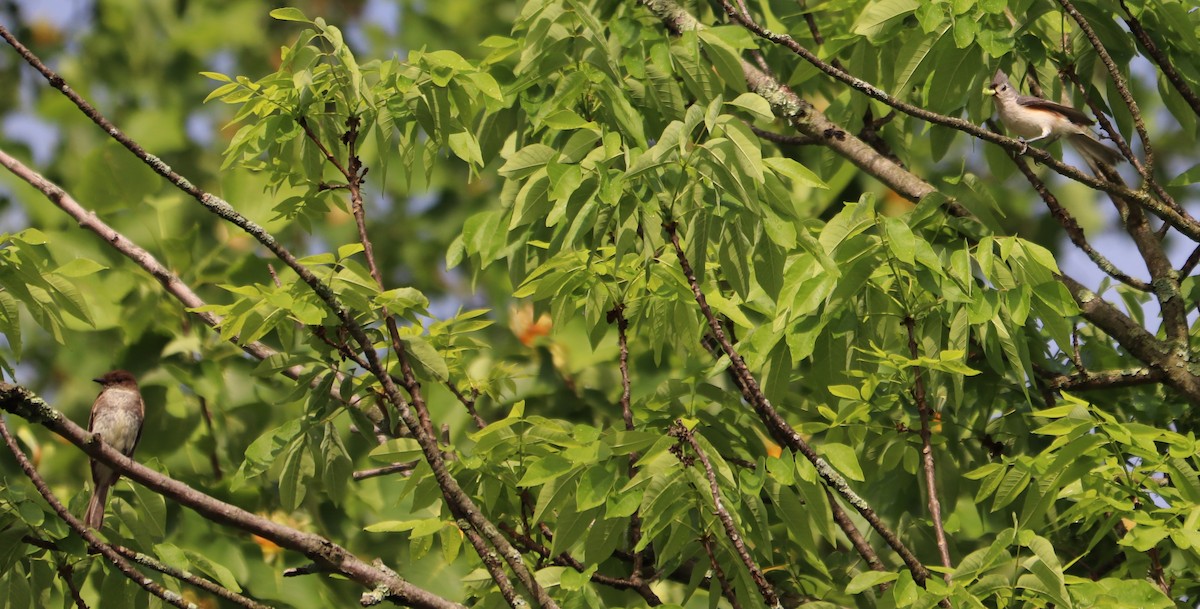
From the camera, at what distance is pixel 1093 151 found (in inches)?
192

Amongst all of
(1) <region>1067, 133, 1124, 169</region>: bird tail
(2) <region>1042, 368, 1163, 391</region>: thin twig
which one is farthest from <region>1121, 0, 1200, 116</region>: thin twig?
(2) <region>1042, 368, 1163, 391</region>: thin twig

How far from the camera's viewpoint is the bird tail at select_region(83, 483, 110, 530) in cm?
442

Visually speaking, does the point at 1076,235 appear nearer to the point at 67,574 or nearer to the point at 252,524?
the point at 252,524

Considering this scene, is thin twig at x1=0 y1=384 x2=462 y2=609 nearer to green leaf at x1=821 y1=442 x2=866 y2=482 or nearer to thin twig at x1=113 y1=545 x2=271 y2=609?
thin twig at x1=113 y1=545 x2=271 y2=609

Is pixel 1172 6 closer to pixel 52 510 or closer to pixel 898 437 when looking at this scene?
pixel 898 437

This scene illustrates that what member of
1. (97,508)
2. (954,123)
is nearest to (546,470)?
(954,123)

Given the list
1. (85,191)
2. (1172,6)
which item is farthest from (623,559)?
(85,191)

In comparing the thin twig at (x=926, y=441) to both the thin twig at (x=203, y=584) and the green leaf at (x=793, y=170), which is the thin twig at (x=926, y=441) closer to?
the green leaf at (x=793, y=170)

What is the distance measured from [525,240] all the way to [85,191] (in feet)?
11.5

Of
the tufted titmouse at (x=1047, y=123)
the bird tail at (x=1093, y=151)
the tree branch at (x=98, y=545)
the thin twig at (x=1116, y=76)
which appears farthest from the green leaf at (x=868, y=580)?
the bird tail at (x=1093, y=151)

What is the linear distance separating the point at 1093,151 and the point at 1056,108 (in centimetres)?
27

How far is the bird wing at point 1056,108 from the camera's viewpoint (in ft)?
15.3

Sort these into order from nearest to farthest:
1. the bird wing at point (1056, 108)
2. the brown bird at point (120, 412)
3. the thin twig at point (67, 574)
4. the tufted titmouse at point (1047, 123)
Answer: the thin twig at point (67, 574)
the bird wing at point (1056, 108)
the tufted titmouse at point (1047, 123)
the brown bird at point (120, 412)

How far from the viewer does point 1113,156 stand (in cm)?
490
